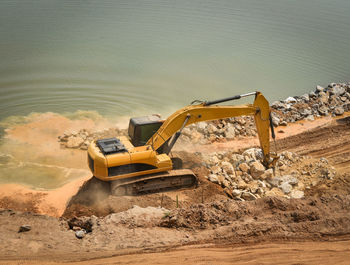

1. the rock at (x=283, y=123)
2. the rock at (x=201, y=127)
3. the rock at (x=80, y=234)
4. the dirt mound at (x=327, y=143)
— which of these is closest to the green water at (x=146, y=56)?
A: the rock at (x=201, y=127)

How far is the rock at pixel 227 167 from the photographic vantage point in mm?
12602

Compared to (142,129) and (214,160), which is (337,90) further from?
(142,129)

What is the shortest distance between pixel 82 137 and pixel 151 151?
17.5ft

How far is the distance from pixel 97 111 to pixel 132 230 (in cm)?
1067

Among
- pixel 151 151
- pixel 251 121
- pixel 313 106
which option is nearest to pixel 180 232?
pixel 151 151

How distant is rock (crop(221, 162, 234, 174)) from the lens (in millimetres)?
12602

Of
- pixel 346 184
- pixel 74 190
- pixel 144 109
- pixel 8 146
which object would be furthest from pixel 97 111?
pixel 346 184

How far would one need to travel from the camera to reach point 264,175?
40.1 ft

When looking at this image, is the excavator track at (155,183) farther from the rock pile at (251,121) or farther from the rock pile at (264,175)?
the rock pile at (251,121)

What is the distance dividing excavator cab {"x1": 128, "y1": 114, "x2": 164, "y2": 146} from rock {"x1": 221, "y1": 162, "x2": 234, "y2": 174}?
2953 mm

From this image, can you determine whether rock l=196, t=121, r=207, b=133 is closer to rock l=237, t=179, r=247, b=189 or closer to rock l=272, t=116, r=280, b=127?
rock l=272, t=116, r=280, b=127

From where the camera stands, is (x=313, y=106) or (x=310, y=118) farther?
(x=313, y=106)

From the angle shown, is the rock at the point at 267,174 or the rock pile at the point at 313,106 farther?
the rock pile at the point at 313,106

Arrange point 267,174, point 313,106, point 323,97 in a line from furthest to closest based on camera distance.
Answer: point 323,97
point 313,106
point 267,174
